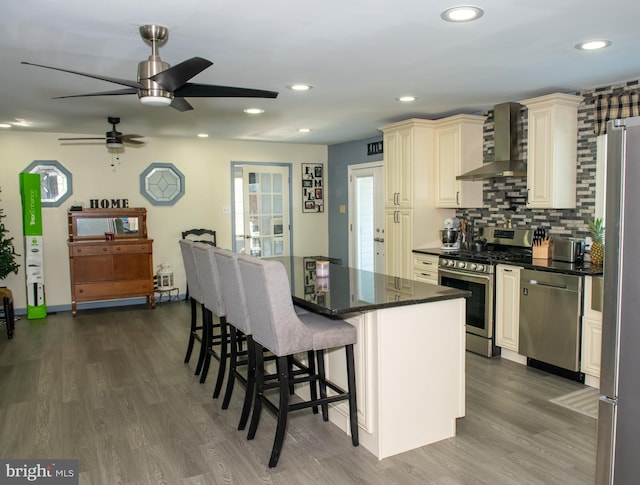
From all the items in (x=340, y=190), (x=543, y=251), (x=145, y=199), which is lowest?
(x=543, y=251)

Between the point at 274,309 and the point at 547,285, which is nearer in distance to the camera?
the point at 274,309

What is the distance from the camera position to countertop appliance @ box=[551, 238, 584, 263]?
13.9ft

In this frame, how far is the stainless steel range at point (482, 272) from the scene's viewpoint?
4.54 metres

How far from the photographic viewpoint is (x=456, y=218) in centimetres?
577

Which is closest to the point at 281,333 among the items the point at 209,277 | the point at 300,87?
the point at 209,277

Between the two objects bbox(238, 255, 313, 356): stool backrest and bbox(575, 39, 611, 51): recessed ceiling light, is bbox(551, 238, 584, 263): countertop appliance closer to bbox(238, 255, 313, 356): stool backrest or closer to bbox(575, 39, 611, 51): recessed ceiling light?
bbox(575, 39, 611, 51): recessed ceiling light

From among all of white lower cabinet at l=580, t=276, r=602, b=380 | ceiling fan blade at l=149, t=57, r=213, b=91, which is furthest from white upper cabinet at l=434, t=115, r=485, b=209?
ceiling fan blade at l=149, t=57, r=213, b=91

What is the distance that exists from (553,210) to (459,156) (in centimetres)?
111

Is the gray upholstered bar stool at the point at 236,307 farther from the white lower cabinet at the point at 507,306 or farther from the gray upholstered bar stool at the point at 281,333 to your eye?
the white lower cabinet at the point at 507,306

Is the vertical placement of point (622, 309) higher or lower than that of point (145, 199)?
lower

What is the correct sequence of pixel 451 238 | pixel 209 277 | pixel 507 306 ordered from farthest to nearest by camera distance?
pixel 451 238
pixel 507 306
pixel 209 277

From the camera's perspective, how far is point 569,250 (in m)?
4.26

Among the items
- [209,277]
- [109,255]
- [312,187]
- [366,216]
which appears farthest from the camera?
[312,187]
